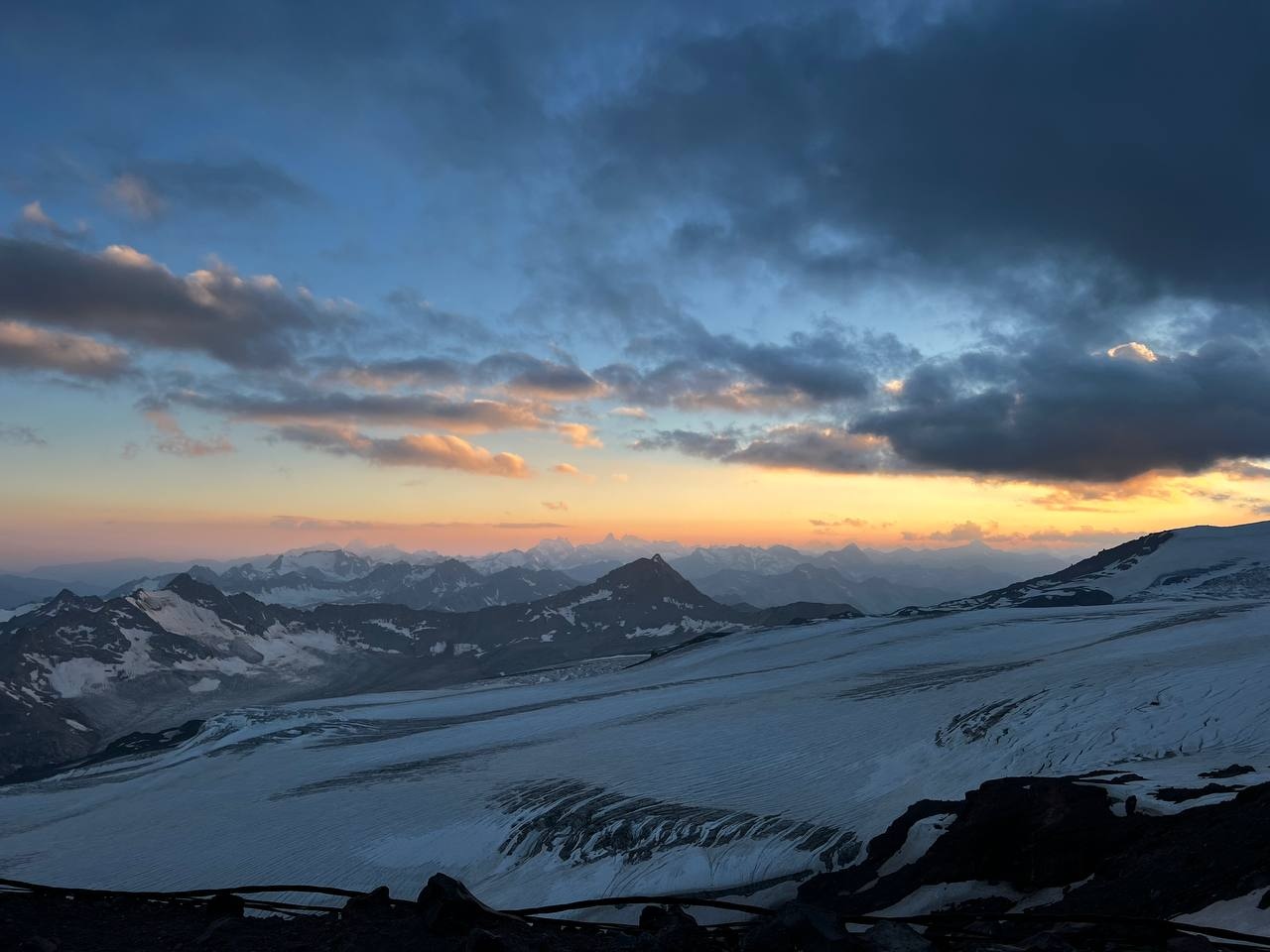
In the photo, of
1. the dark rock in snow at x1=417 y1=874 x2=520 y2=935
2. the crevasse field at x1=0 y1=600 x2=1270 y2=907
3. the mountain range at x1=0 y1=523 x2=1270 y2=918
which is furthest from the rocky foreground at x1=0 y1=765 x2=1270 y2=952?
the crevasse field at x1=0 y1=600 x2=1270 y2=907

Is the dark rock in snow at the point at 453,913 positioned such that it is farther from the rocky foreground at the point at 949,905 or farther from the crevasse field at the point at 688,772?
the crevasse field at the point at 688,772

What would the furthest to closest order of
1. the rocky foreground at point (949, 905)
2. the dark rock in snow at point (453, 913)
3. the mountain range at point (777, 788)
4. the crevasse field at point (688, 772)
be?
the crevasse field at point (688, 772) < the mountain range at point (777, 788) < the dark rock in snow at point (453, 913) < the rocky foreground at point (949, 905)

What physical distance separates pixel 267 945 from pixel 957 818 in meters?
16.5

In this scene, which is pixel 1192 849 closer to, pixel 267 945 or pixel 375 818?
pixel 267 945

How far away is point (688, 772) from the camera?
39.1m

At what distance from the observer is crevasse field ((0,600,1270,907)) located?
94.5ft

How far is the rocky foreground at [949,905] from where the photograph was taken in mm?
9156

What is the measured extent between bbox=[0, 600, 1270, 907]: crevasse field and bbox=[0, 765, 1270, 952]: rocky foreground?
7.64 feet

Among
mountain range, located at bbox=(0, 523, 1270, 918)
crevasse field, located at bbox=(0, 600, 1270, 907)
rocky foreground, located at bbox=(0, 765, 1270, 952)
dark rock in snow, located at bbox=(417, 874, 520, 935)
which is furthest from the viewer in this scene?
crevasse field, located at bbox=(0, 600, 1270, 907)

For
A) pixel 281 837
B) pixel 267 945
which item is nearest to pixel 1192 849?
pixel 267 945

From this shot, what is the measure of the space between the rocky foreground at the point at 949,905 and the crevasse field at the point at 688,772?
233 centimetres

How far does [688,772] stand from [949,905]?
22663 mm

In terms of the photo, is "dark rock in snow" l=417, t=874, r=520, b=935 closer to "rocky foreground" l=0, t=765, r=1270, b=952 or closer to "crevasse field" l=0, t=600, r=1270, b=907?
"rocky foreground" l=0, t=765, r=1270, b=952

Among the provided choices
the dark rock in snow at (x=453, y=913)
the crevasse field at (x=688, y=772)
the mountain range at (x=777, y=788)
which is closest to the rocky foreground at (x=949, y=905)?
the dark rock in snow at (x=453, y=913)
